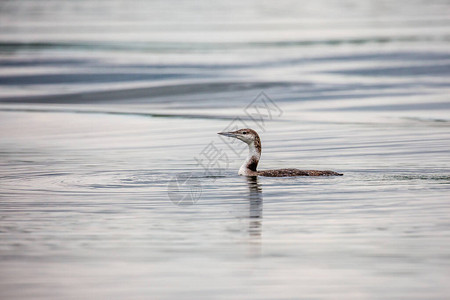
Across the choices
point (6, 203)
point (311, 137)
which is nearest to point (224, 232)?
point (6, 203)

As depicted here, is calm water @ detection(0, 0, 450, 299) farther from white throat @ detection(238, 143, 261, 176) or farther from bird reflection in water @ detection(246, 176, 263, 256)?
white throat @ detection(238, 143, 261, 176)

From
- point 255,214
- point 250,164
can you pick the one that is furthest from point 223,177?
point 255,214

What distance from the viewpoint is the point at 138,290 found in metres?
9.83

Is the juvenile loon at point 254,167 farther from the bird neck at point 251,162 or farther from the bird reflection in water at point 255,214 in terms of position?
the bird reflection in water at point 255,214

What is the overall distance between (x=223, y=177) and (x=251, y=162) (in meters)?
0.49

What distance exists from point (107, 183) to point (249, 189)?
6.98 ft

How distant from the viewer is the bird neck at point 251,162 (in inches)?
661

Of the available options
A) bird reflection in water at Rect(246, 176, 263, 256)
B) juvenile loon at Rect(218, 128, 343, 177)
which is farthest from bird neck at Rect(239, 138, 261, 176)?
bird reflection in water at Rect(246, 176, 263, 256)

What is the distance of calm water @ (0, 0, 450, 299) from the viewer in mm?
10344

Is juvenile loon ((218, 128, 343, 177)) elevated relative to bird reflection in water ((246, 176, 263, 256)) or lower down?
elevated

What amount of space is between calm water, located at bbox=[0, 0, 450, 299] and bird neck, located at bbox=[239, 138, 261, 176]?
278 mm

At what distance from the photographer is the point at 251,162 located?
1691 cm

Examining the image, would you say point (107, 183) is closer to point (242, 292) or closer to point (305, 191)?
point (305, 191)

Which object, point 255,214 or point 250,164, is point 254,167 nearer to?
point 250,164
